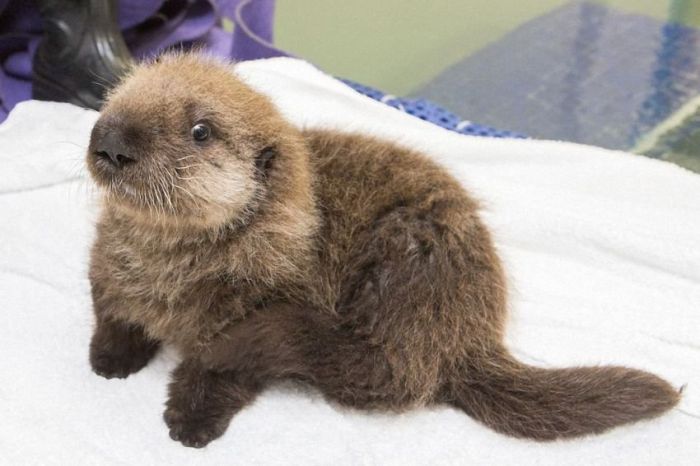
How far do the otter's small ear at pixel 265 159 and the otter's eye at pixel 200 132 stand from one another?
0.08 m

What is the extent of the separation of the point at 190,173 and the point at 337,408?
42 centimetres

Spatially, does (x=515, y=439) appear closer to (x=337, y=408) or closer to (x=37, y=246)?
(x=337, y=408)

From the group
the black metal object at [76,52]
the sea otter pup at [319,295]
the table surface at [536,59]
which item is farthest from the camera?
the table surface at [536,59]

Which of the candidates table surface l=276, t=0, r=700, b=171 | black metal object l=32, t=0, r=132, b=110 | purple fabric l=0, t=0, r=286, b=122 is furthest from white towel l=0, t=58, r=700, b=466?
table surface l=276, t=0, r=700, b=171

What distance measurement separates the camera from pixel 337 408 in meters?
1.09

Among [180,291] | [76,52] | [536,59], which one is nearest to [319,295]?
[180,291]

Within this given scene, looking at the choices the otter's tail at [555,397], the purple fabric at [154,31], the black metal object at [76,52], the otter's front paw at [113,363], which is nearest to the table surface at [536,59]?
the purple fabric at [154,31]

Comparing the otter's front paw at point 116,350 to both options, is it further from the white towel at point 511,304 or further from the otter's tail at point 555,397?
the otter's tail at point 555,397

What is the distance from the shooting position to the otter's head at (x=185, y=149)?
91cm

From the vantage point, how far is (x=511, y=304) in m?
1.22

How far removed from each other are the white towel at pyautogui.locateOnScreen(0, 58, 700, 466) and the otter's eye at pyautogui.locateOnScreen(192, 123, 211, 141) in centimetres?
35

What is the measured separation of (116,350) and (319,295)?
345 millimetres

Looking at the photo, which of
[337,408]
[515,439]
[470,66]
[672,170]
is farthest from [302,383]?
[470,66]

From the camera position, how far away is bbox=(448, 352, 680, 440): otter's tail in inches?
40.8
